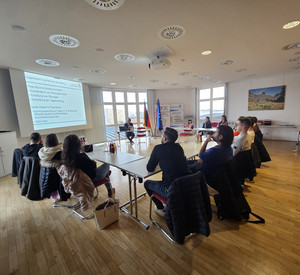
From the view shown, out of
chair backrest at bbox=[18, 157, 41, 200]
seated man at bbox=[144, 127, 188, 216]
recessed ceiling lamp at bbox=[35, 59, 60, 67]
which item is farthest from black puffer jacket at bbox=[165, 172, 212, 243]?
recessed ceiling lamp at bbox=[35, 59, 60, 67]

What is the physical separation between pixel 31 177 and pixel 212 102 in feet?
28.7

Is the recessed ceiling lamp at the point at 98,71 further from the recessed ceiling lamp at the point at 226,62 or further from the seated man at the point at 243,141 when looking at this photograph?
the seated man at the point at 243,141

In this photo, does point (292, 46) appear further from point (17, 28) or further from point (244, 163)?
point (17, 28)

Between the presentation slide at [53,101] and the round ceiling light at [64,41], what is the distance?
2.69 meters

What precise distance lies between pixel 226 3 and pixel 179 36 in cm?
92

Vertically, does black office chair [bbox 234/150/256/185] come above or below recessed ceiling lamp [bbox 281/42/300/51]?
below

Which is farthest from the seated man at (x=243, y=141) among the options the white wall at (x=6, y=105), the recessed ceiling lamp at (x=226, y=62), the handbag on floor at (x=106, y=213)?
the white wall at (x=6, y=105)

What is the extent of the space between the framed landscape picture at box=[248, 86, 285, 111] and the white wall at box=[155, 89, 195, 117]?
3.11m

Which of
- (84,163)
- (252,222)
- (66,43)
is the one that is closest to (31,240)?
(84,163)

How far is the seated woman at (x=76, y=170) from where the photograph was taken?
5.77 ft

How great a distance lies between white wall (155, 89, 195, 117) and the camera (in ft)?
30.1

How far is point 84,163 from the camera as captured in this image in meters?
1.85

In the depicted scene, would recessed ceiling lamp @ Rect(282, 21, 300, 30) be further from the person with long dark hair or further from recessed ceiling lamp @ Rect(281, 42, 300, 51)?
the person with long dark hair

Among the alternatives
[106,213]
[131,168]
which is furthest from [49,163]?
[131,168]
